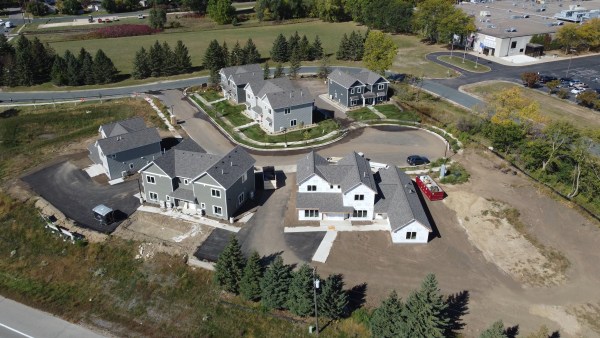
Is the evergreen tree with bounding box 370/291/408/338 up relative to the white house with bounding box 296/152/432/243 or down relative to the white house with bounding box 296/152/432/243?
down

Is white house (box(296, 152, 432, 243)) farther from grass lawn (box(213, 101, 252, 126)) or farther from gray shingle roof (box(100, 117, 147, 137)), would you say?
gray shingle roof (box(100, 117, 147, 137))

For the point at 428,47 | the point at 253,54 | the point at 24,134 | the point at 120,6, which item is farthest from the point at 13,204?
the point at 120,6

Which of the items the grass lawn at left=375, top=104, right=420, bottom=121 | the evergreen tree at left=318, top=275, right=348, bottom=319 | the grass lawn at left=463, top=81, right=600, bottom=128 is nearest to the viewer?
the evergreen tree at left=318, top=275, right=348, bottom=319

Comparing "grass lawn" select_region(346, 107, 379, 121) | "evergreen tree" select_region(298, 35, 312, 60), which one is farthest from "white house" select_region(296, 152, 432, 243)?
"evergreen tree" select_region(298, 35, 312, 60)

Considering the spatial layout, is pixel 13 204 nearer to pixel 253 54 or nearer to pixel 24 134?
pixel 24 134

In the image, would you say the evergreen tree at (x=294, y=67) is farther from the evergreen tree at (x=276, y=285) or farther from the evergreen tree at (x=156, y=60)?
the evergreen tree at (x=276, y=285)

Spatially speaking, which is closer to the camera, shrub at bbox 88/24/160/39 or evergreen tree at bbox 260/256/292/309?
evergreen tree at bbox 260/256/292/309
